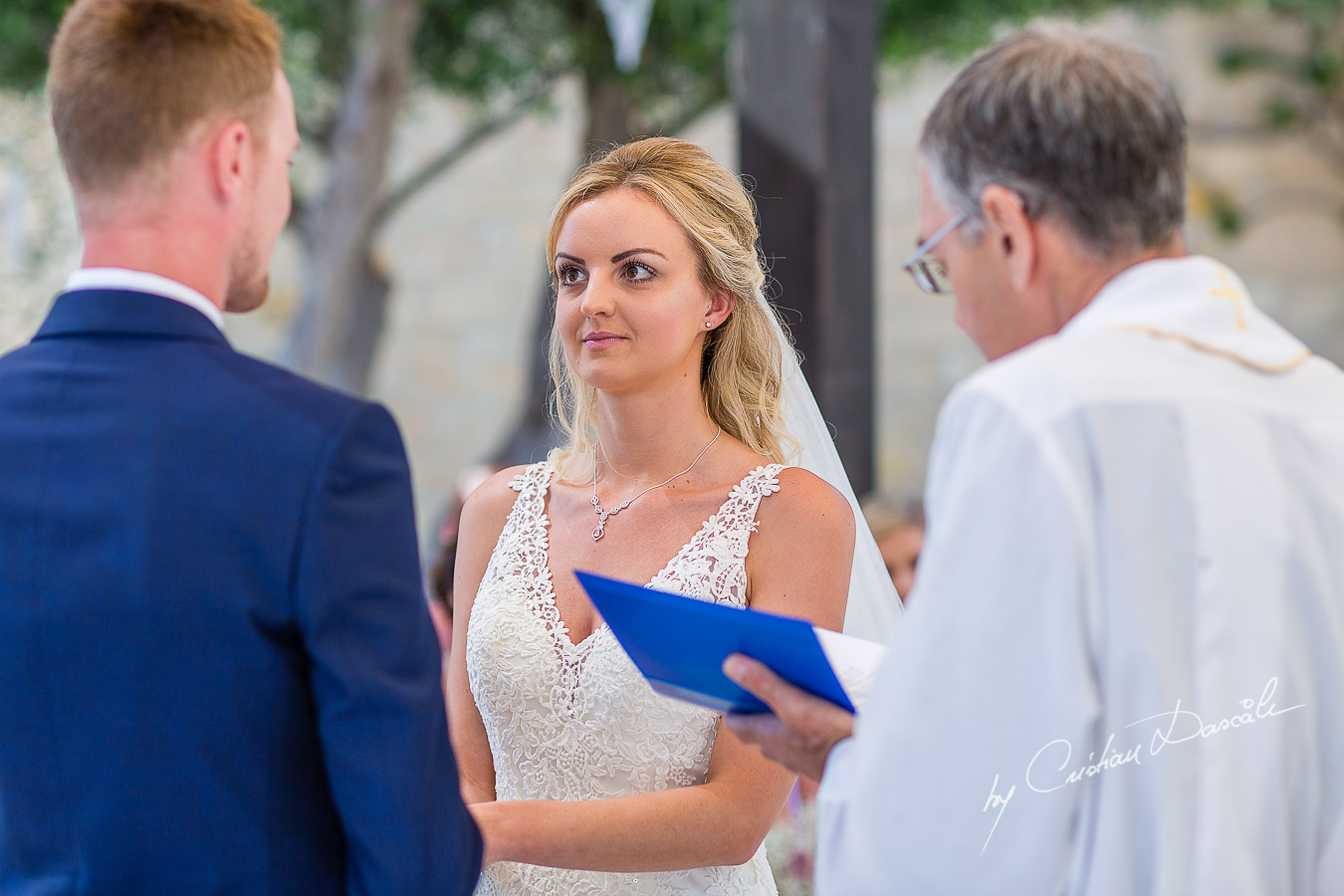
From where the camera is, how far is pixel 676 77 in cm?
622

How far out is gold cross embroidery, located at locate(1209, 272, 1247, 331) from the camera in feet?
3.99

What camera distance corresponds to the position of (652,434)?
85.3 inches

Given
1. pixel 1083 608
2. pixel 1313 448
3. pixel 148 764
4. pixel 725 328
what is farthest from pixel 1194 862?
pixel 725 328

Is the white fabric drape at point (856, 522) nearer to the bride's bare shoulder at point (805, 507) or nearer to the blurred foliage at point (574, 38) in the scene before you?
the bride's bare shoulder at point (805, 507)

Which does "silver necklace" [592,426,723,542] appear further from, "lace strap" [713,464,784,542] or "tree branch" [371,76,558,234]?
"tree branch" [371,76,558,234]

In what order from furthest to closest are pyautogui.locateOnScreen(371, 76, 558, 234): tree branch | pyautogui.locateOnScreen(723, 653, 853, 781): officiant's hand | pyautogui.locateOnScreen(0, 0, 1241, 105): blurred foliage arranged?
pyautogui.locateOnScreen(371, 76, 558, 234): tree branch
pyautogui.locateOnScreen(0, 0, 1241, 105): blurred foliage
pyautogui.locateOnScreen(723, 653, 853, 781): officiant's hand

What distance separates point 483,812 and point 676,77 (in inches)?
199

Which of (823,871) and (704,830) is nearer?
(823,871)

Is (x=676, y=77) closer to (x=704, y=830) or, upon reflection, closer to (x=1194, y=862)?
(x=704, y=830)

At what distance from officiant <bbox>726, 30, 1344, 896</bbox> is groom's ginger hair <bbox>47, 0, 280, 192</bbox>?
2.48 ft

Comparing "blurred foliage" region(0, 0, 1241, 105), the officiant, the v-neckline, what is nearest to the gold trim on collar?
the officiant

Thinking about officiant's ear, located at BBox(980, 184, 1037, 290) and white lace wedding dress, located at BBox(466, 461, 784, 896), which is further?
white lace wedding dress, located at BBox(466, 461, 784, 896)

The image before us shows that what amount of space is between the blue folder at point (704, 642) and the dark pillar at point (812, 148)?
2.34 metres

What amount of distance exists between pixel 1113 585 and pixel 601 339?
3.69ft
